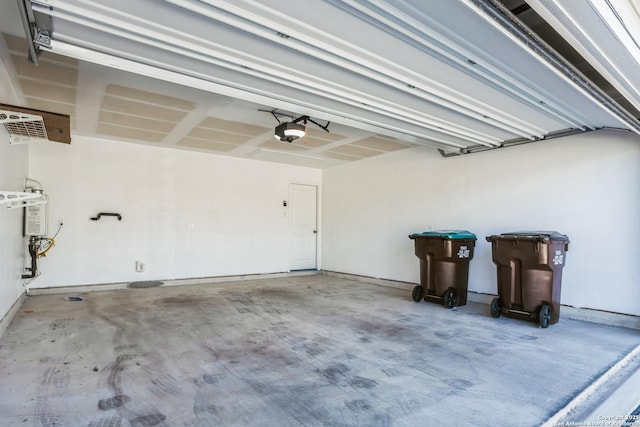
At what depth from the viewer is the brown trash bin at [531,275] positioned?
13.3 feet

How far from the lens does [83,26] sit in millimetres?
2219

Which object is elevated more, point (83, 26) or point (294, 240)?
point (83, 26)

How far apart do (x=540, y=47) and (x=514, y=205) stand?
3.33 metres

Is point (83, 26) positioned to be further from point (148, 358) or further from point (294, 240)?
point (294, 240)

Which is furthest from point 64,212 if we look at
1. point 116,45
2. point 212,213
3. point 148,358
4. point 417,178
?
point 417,178

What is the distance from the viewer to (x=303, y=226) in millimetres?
8617

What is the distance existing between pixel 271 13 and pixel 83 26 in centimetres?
123

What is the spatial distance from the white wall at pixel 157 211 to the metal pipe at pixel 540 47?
20.3 feet

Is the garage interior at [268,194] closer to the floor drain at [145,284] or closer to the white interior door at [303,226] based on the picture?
the floor drain at [145,284]

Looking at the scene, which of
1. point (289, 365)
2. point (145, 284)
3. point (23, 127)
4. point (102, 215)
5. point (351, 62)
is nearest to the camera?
point (351, 62)

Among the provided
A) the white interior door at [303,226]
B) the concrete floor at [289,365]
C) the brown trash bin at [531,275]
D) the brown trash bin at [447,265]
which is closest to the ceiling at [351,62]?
the brown trash bin at [531,275]

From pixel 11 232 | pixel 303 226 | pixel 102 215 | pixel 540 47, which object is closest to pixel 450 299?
pixel 540 47

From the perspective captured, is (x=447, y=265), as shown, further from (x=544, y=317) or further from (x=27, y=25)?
(x=27, y=25)

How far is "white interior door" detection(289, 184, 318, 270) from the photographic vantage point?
844cm
